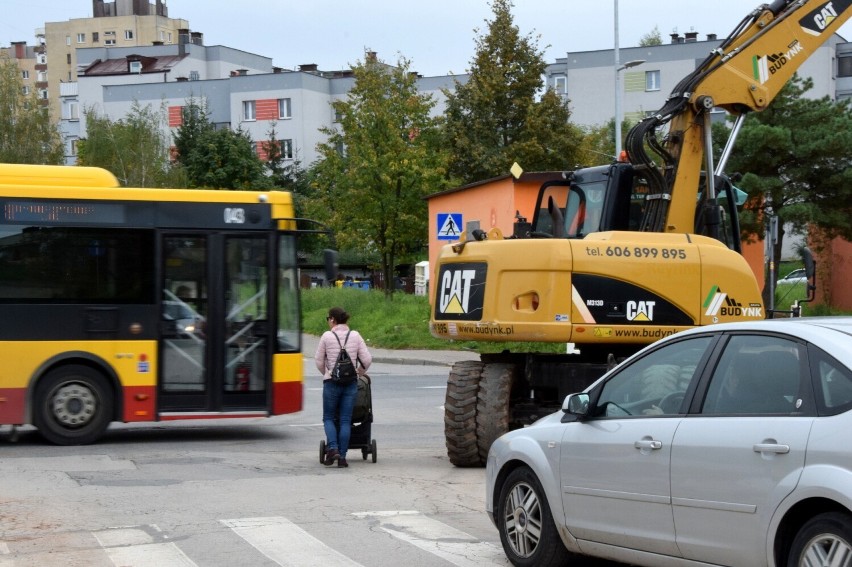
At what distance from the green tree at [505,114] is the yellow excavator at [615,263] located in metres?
32.8

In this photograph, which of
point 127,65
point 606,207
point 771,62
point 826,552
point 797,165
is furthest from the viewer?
point 127,65

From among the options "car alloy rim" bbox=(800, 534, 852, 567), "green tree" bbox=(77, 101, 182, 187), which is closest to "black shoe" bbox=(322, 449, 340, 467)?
"car alloy rim" bbox=(800, 534, 852, 567)

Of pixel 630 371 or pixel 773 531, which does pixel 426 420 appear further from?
pixel 773 531

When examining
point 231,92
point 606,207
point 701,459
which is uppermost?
point 231,92

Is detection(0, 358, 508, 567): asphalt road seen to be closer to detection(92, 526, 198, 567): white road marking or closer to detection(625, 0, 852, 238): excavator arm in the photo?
detection(92, 526, 198, 567): white road marking

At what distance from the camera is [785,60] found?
14.8 m

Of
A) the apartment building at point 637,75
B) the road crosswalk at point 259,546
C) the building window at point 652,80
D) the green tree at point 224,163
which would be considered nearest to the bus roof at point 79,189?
the road crosswalk at point 259,546

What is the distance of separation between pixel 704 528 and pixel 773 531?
487 mm

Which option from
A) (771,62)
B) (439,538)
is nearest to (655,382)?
(439,538)

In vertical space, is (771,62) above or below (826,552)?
above

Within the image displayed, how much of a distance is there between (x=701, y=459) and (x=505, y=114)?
43128mm

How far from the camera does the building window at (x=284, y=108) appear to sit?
284ft

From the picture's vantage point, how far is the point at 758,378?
626 cm

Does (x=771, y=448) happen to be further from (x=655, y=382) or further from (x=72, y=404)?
(x=72, y=404)
